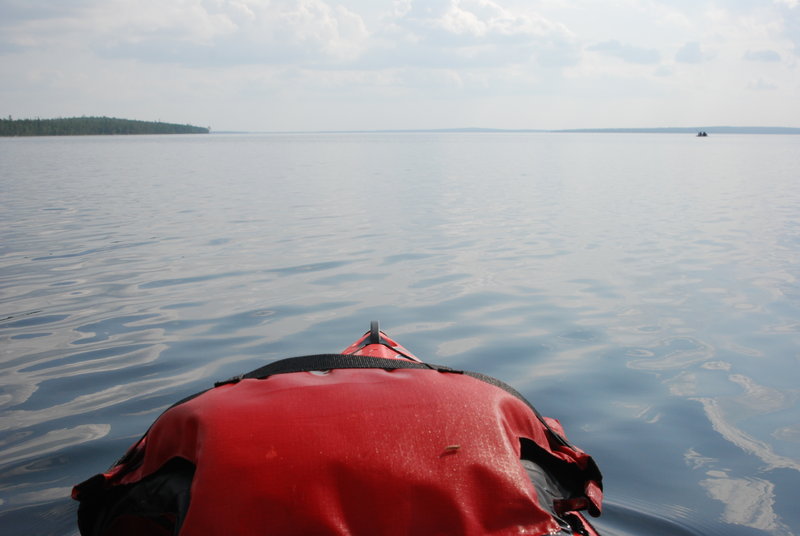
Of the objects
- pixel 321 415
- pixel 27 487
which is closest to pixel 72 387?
pixel 27 487

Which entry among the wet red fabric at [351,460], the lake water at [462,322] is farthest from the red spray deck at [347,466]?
the lake water at [462,322]

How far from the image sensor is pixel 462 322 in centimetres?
818

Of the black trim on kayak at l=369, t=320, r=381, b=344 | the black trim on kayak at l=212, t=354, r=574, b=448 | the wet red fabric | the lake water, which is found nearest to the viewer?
the wet red fabric

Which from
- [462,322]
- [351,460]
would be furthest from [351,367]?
[462,322]

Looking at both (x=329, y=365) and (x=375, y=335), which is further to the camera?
(x=375, y=335)

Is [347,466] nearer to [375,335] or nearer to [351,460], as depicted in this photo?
[351,460]

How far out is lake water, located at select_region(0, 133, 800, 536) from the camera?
4715 mm

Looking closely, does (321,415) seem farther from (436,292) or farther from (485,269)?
(485,269)

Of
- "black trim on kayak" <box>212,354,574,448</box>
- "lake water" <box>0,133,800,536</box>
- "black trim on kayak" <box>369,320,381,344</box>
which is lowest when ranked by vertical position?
"lake water" <box>0,133,800,536</box>

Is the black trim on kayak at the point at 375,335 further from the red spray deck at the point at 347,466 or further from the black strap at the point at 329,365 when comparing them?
the red spray deck at the point at 347,466

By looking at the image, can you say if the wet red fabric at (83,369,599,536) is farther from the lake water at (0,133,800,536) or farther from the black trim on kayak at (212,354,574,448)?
the lake water at (0,133,800,536)

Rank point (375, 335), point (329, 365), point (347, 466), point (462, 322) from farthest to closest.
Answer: point (462, 322)
point (375, 335)
point (329, 365)
point (347, 466)

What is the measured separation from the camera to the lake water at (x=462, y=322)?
15.5ft

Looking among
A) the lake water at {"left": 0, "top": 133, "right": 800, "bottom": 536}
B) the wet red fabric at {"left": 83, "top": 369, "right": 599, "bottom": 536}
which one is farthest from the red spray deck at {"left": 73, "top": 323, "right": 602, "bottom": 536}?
the lake water at {"left": 0, "top": 133, "right": 800, "bottom": 536}
